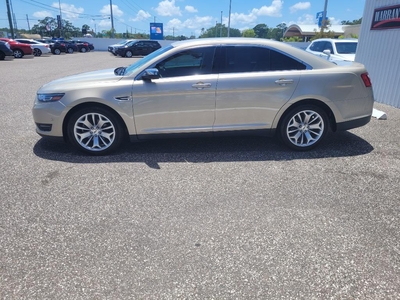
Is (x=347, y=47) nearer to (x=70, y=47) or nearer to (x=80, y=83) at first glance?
(x=80, y=83)

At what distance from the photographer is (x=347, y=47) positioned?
1115 cm

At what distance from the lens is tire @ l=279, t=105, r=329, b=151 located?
15.3ft

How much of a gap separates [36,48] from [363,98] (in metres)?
32.3

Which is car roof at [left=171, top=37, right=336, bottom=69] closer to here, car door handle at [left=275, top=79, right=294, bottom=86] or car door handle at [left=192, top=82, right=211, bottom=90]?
car door handle at [left=275, top=79, right=294, bottom=86]

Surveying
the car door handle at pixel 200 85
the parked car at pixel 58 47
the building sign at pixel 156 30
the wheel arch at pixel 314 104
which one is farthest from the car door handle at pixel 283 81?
the building sign at pixel 156 30

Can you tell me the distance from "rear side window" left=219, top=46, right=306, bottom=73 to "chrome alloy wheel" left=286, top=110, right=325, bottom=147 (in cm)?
71

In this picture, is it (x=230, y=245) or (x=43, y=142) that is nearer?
(x=230, y=245)

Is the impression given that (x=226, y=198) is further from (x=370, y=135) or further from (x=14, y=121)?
(x=14, y=121)

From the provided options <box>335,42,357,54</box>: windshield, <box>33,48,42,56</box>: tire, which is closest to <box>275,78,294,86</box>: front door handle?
<box>335,42,357,54</box>: windshield

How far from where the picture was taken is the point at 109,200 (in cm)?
338

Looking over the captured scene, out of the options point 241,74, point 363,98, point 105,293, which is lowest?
point 105,293

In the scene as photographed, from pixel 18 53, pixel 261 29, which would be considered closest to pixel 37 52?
pixel 18 53

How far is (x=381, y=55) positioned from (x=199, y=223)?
313 inches

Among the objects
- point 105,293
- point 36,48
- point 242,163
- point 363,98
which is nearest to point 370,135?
point 363,98
